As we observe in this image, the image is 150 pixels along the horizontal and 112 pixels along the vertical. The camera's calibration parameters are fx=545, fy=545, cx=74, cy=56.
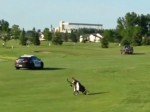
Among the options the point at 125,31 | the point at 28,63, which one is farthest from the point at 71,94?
the point at 125,31

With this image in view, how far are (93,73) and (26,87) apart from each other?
10.5m

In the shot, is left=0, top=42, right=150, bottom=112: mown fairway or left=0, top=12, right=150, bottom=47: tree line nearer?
left=0, top=42, right=150, bottom=112: mown fairway

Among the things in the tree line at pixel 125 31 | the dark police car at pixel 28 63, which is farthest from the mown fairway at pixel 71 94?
the tree line at pixel 125 31

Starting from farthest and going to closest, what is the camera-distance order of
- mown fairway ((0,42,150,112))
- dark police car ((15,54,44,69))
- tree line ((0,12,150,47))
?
1. tree line ((0,12,150,47))
2. dark police car ((15,54,44,69))
3. mown fairway ((0,42,150,112))

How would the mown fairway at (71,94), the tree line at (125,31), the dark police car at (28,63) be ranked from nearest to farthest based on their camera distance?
1. the mown fairway at (71,94)
2. the dark police car at (28,63)
3. the tree line at (125,31)

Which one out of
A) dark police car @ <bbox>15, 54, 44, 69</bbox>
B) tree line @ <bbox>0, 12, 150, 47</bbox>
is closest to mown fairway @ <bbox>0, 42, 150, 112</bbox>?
dark police car @ <bbox>15, 54, 44, 69</bbox>

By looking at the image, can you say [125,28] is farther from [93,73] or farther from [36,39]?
[93,73]

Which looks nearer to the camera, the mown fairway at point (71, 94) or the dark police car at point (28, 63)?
the mown fairway at point (71, 94)

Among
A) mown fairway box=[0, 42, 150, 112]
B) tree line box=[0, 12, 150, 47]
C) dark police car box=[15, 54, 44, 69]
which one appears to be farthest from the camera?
tree line box=[0, 12, 150, 47]

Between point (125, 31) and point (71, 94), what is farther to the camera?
point (125, 31)

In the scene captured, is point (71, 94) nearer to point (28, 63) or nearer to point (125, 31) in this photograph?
point (28, 63)

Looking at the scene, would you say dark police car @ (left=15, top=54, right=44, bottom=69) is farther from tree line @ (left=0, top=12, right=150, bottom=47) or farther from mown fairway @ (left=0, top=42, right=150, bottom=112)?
tree line @ (left=0, top=12, right=150, bottom=47)

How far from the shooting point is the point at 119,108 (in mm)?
21172

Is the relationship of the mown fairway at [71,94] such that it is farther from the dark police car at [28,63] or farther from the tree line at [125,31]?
the tree line at [125,31]
